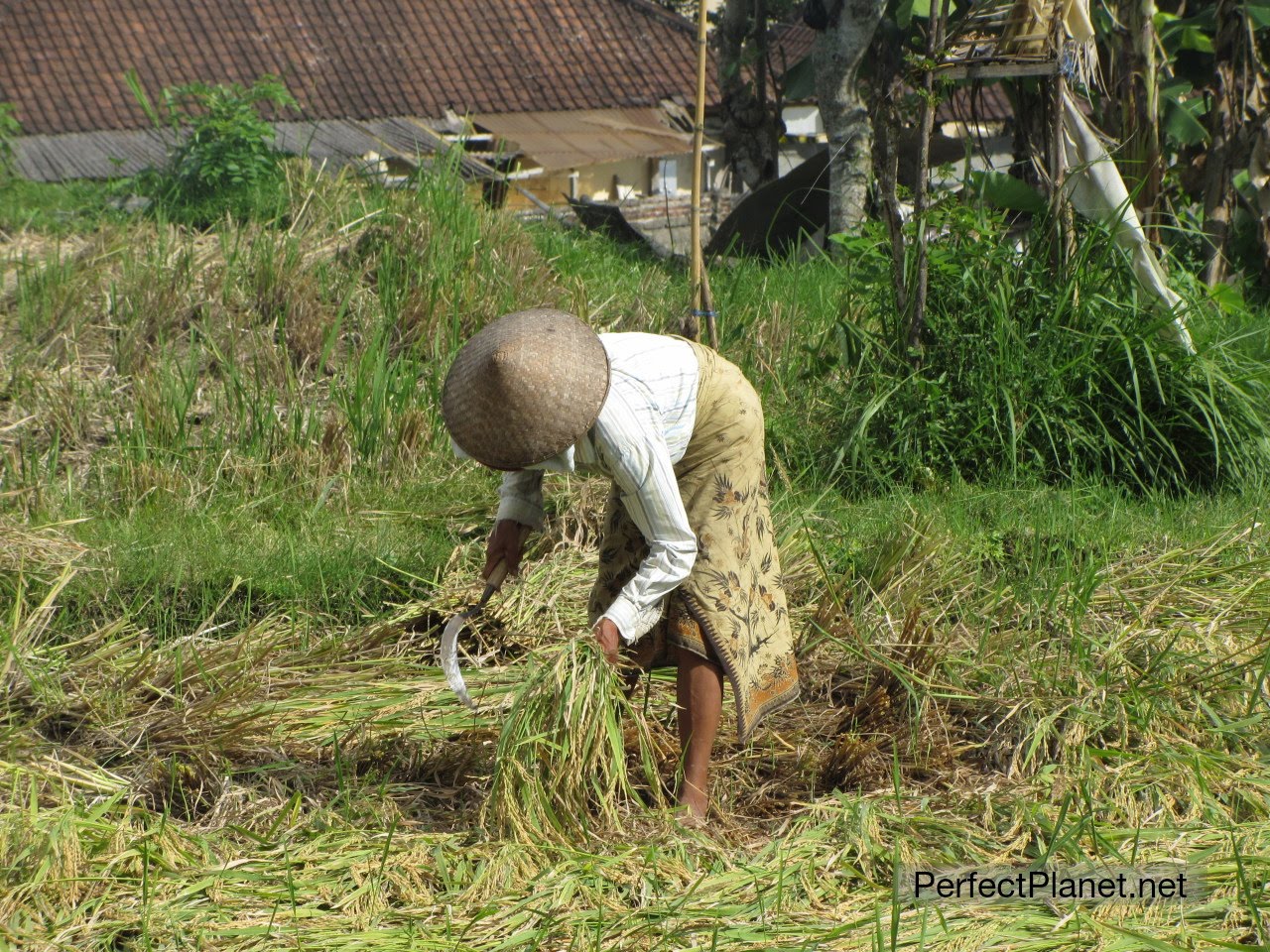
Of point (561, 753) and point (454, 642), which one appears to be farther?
point (454, 642)

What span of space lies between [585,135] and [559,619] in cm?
1414

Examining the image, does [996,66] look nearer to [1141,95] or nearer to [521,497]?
[1141,95]

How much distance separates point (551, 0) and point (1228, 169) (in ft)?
51.7

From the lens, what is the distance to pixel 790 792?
11.6ft

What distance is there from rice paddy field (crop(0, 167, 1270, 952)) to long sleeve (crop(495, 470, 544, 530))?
0.39 metres

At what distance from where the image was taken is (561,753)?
3010 mm

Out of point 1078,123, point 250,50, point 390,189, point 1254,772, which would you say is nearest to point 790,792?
point 1254,772

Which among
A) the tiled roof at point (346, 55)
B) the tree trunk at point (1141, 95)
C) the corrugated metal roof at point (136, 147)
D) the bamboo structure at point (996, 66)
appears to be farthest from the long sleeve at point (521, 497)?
the tiled roof at point (346, 55)

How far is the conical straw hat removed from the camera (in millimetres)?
2754

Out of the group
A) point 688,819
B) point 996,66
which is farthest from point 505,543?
point 996,66

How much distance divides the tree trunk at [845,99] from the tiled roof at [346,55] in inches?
430

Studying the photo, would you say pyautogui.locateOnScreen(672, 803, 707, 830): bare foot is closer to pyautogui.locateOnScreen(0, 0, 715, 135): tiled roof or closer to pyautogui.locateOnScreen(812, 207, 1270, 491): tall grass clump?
pyautogui.locateOnScreen(812, 207, 1270, 491): tall grass clump

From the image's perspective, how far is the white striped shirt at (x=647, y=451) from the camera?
2.87m

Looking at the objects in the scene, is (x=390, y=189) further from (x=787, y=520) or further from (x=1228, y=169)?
(x=1228, y=169)
